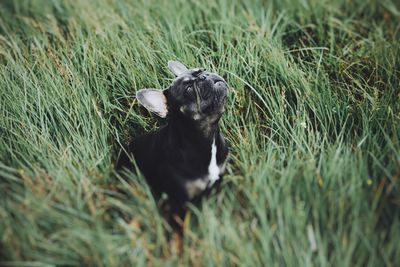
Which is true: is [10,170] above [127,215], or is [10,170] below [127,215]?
above

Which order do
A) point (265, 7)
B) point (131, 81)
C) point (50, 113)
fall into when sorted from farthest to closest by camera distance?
point (265, 7) < point (131, 81) < point (50, 113)

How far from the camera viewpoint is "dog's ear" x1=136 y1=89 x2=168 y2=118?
277cm

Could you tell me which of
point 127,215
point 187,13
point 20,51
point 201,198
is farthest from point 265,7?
point 127,215

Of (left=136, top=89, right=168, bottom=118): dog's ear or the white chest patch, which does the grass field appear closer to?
the white chest patch

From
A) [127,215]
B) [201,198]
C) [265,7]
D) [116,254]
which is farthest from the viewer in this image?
[265,7]

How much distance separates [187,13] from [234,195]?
7.23 feet

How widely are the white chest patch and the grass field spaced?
0.08 metres

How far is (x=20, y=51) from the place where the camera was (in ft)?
12.7

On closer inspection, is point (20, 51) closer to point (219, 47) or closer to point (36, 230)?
point (219, 47)

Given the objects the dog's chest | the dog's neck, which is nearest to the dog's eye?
the dog's neck

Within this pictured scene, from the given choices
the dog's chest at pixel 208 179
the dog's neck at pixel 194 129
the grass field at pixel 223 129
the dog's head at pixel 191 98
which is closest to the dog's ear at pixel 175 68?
the dog's head at pixel 191 98

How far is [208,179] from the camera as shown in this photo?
106 inches

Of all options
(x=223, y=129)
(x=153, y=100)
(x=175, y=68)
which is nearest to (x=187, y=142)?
(x=153, y=100)

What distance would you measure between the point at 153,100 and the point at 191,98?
24 centimetres
